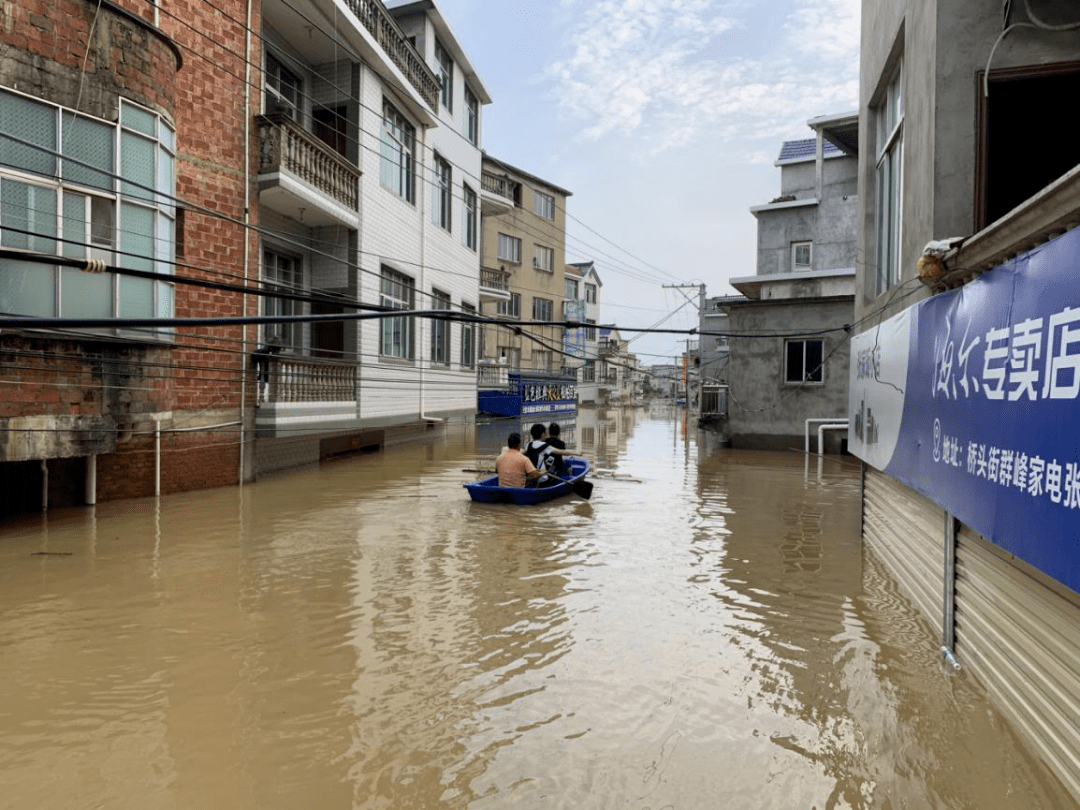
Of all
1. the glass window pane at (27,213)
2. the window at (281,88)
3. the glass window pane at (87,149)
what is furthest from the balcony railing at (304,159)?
the glass window pane at (27,213)

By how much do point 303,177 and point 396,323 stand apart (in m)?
5.03

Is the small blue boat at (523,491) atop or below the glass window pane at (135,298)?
below

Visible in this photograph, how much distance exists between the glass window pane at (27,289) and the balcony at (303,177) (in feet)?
17.0

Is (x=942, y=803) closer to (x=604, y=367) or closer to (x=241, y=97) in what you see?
(x=241, y=97)

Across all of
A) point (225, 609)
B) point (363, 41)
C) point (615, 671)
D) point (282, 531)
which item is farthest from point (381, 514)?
point (363, 41)

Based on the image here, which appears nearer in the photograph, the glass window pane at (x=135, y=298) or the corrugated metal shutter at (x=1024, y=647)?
the corrugated metal shutter at (x=1024, y=647)

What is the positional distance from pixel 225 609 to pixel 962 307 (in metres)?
7.00

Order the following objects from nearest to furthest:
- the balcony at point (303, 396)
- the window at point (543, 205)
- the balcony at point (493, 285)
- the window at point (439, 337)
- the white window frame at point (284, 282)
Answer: the balcony at point (303, 396) → the white window frame at point (284, 282) → the window at point (439, 337) → the balcony at point (493, 285) → the window at point (543, 205)

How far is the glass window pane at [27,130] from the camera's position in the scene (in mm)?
9133

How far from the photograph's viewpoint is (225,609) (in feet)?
22.8

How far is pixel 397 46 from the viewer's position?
18.2 meters

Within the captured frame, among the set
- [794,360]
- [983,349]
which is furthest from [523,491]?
[794,360]

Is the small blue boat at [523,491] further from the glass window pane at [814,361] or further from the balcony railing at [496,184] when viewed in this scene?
the balcony railing at [496,184]

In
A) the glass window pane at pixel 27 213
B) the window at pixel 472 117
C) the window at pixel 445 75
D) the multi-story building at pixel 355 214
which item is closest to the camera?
the glass window pane at pixel 27 213
